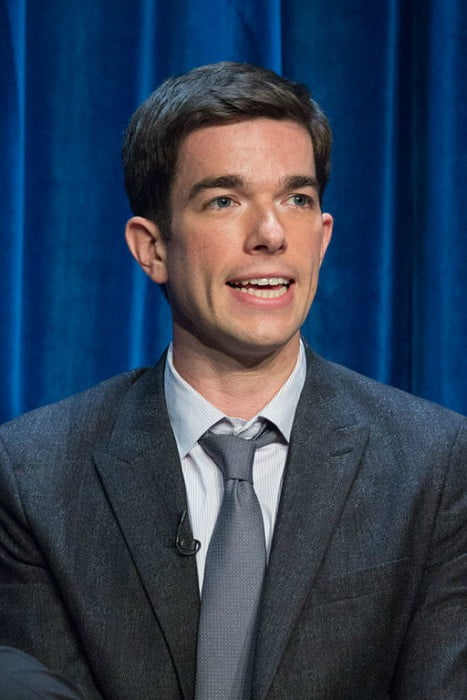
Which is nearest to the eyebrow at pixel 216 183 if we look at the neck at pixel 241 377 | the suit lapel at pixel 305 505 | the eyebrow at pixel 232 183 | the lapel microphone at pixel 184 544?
the eyebrow at pixel 232 183

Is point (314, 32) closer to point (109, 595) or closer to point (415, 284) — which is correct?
point (415, 284)

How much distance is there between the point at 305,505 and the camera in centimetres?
175

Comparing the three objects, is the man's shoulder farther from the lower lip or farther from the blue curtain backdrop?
the blue curtain backdrop

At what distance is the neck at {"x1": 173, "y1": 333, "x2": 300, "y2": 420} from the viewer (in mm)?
1887

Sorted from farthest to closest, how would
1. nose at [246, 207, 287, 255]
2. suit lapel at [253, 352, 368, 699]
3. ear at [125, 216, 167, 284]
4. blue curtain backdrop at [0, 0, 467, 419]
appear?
blue curtain backdrop at [0, 0, 467, 419], ear at [125, 216, 167, 284], nose at [246, 207, 287, 255], suit lapel at [253, 352, 368, 699]

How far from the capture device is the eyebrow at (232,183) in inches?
71.6

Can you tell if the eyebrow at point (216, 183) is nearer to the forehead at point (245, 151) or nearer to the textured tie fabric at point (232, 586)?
the forehead at point (245, 151)

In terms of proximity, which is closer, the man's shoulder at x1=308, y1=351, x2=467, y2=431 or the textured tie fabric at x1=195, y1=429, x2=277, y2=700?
the textured tie fabric at x1=195, y1=429, x2=277, y2=700

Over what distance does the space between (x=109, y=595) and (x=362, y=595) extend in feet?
1.27

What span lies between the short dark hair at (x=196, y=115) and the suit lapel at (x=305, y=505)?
0.41m

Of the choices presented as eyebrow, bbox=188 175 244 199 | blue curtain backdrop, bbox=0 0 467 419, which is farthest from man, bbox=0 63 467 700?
blue curtain backdrop, bbox=0 0 467 419

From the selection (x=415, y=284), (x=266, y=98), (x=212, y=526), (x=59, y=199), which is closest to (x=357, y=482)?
(x=212, y=526)

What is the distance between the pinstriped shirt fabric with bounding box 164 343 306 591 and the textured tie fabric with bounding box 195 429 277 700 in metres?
0.04

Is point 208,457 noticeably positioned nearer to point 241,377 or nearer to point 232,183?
point 241,377
